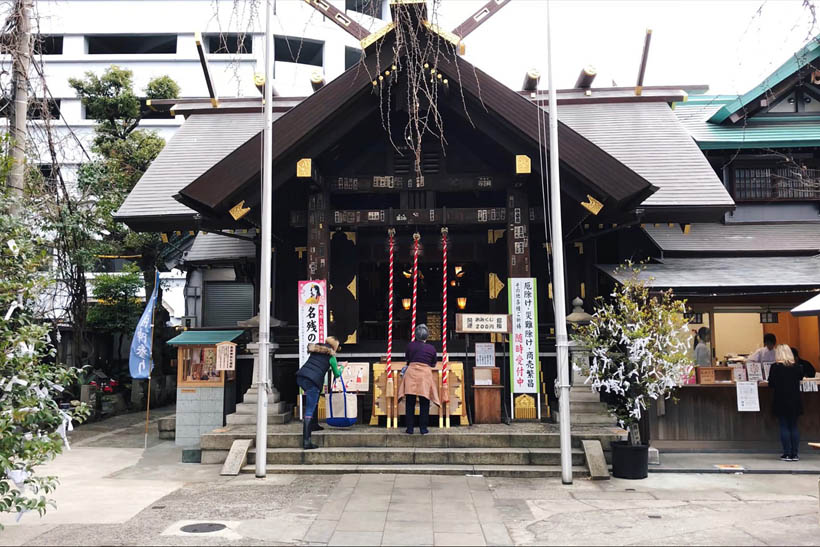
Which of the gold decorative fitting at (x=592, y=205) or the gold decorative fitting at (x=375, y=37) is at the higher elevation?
the gold decorative fitting at (x=375, y=37)

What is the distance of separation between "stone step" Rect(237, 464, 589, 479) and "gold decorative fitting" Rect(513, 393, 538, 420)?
62.4 inches

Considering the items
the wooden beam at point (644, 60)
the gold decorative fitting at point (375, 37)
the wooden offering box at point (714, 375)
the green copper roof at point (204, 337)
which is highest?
the wooden beam at point (644, 60)

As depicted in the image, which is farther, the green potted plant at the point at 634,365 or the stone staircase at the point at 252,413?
the stone staircase at the point at 252,413

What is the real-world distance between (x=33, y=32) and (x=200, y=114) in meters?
6.35

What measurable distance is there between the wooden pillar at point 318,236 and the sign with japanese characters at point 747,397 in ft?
25.0

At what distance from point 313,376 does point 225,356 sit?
2749 millimetres

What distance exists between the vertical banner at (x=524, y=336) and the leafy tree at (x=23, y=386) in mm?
6870

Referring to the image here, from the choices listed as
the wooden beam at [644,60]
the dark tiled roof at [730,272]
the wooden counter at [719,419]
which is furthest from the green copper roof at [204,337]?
the wooden beam at [644,60]

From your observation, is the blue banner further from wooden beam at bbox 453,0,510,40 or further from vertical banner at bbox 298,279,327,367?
wooden beam at bbox 453,0,510,40

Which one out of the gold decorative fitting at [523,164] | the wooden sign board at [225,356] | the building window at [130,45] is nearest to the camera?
the gold decorative fitting at [523,164]

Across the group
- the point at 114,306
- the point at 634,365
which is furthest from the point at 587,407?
the point at 114,306

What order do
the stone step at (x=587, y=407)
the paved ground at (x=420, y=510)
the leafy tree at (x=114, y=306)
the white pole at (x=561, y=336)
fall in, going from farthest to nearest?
the leafy tree at (x=114, y=306) < the stone step at (x=587, y=407) < the white pole at (x=561, y=336) < the paved ground at (x=420, y=510)

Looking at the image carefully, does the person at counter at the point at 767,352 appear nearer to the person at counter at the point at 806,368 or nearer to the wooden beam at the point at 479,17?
the person at counter at the point at 806,368

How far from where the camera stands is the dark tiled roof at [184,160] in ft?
44.6
